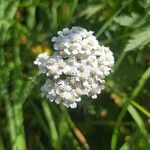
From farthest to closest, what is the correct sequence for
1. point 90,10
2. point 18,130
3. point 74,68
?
1. point 90,10
2. point 18,130
3. point 74,68

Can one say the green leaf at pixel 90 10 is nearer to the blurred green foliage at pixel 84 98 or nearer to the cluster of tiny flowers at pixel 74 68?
the blurred green foliage at pixel 84 98

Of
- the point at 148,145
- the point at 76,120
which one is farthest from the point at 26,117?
the point at 148,145

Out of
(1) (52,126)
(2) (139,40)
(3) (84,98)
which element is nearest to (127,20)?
(2) (139,40)

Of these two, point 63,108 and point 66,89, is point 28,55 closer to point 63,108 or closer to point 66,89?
point 63,108

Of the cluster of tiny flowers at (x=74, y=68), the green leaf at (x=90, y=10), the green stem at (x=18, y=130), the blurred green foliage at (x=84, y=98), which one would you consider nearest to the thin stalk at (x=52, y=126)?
the blurred green foliage at (x=84, y=98)

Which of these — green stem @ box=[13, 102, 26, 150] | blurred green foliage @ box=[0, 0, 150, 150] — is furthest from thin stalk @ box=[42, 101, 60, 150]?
green stem @ box=[13, 102, 26, 150]

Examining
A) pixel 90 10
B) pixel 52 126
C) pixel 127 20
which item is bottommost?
pixel 52 126

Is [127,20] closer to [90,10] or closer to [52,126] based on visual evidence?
[90,10]

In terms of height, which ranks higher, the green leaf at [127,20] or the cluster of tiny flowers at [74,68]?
the green leaf at [127,20]
